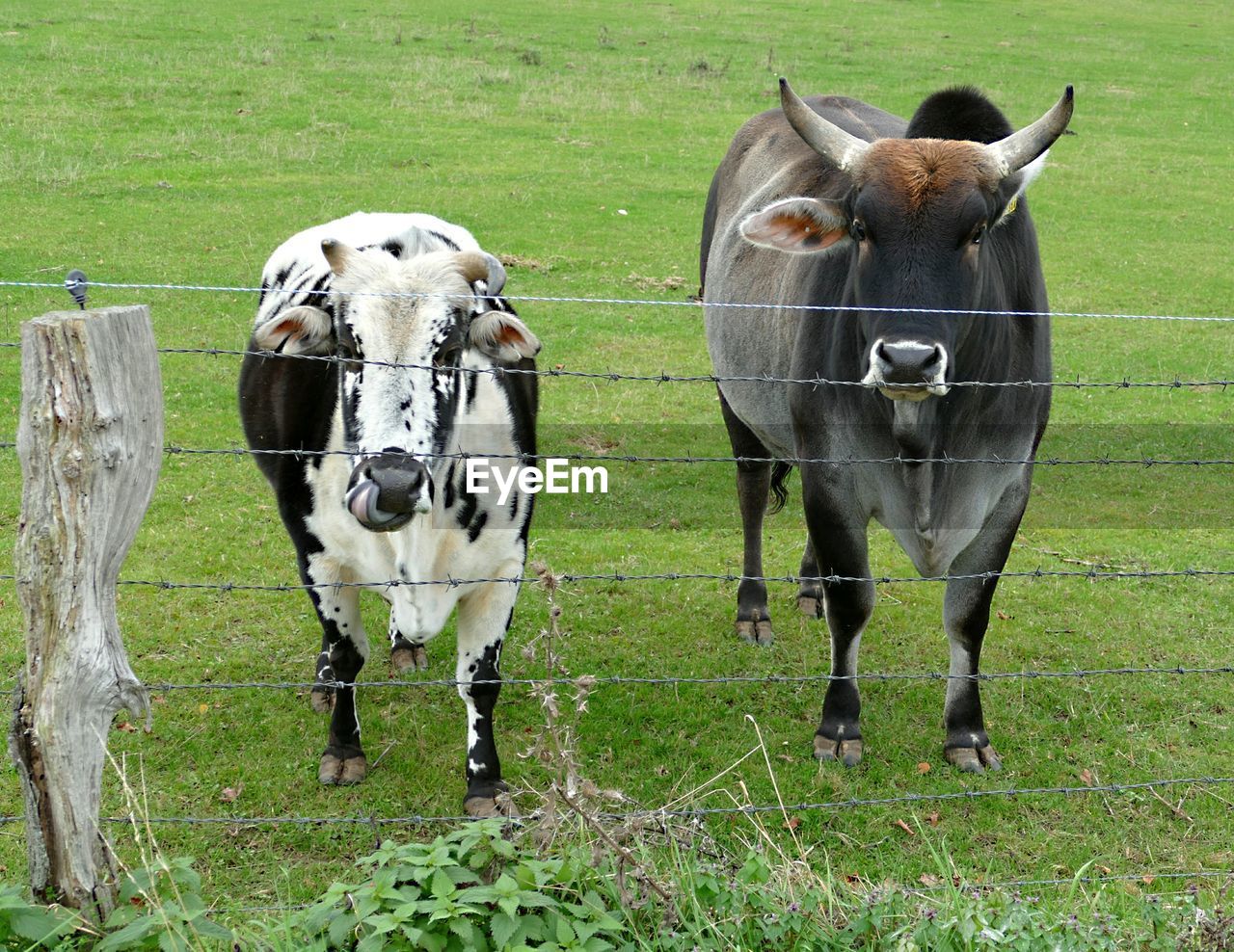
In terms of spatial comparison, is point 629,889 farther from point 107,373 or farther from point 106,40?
point 106,40

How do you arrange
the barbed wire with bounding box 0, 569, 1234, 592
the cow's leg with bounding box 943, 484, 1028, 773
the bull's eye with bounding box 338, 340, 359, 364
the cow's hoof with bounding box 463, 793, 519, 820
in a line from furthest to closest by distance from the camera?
the cow's leg with bounding box 943, 484, 1028, 773, the cow's hoof with bounding box 463, 793, 519, 820, the bull's eye with bounding box 338, 340, 359, 364, the barbed wire with bounding box 0, 569, 1234, 592

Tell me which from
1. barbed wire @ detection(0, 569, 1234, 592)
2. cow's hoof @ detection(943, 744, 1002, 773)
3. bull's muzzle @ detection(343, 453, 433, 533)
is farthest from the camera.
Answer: cow's hoof @ detection(943, 744, 1002, 773)

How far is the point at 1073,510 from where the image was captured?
8.16 meters

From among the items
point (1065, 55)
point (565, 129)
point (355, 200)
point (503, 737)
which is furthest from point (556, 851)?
point (1065, 55)

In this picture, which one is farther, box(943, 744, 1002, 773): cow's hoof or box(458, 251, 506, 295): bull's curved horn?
box(943, 744, 1002, 773): cow's hoof

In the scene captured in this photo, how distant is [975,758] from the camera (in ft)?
16.9

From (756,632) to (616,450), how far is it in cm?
268

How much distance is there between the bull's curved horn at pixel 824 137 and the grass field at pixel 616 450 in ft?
7.79

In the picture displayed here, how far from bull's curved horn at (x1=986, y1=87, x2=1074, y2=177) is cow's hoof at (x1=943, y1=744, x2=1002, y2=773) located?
2361mm

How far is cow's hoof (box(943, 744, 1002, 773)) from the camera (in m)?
5.15

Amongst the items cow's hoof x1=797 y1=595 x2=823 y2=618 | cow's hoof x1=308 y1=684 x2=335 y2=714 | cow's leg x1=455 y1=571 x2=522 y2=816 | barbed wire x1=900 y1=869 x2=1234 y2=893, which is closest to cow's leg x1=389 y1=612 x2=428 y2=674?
cow's hoof x1=308 y1=684 x2=335 y2=714

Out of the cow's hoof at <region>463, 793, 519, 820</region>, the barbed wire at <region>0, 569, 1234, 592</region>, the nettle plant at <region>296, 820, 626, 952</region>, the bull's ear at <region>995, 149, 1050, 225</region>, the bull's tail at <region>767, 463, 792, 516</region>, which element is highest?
the bull's ear at <region>995, 149, 1050, 225</region>

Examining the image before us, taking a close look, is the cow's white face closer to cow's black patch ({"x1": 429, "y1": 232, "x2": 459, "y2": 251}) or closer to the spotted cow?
the spotted cow

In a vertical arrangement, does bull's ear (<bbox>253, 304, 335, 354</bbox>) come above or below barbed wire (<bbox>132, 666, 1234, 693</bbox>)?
above
